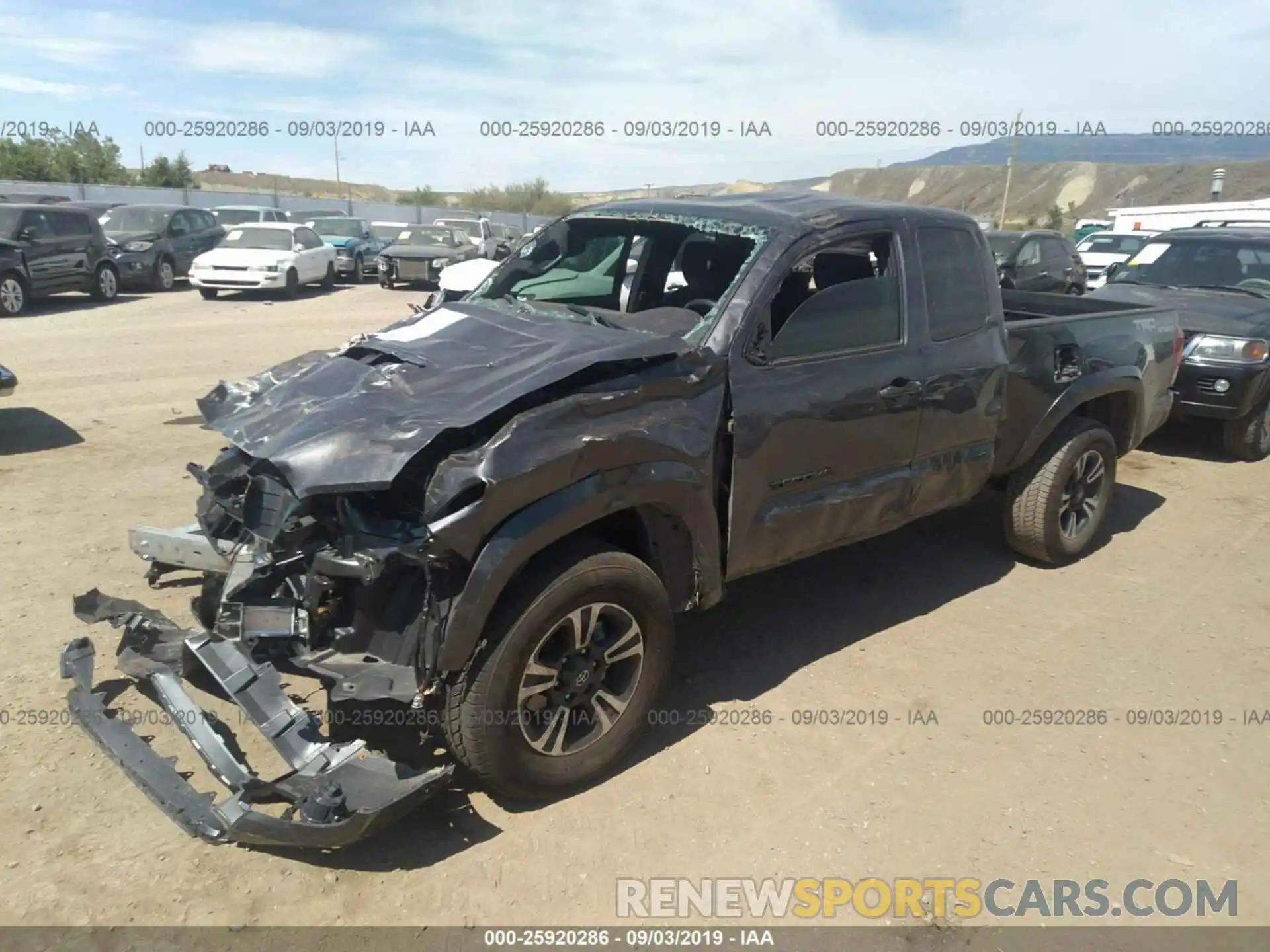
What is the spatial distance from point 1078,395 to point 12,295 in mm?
15534

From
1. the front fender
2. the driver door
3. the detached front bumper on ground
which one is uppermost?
the driver door

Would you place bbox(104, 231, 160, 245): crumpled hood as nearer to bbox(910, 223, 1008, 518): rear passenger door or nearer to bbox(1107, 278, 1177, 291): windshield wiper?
bbox(1107, 278, 1177, 291): windshield wiper

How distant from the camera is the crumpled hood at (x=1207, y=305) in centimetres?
775

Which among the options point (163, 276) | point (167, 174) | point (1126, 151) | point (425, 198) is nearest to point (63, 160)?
point (167, 174)

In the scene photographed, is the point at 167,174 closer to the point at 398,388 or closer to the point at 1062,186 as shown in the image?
the point at 398,388

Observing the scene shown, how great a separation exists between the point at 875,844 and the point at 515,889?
122cm

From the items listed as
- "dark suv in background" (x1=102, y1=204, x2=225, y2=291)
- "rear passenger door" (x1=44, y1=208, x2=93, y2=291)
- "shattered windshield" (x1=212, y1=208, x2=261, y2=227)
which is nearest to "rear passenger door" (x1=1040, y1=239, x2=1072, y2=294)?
"rear passenger door" (x1=44, y1=208, x2=93, y2=291)

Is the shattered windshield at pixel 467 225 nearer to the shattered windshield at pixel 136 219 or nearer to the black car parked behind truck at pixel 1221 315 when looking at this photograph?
the shattered windshield at pixel 136 219

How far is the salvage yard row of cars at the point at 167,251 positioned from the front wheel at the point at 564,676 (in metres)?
12.4

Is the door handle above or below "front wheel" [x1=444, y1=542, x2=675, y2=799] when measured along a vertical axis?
above

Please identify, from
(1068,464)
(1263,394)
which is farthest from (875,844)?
(1263,394)

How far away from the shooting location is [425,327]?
12.8 ft

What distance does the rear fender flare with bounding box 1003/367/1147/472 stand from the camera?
203 inches

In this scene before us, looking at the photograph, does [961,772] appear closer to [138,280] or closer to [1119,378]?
[1119,378]
